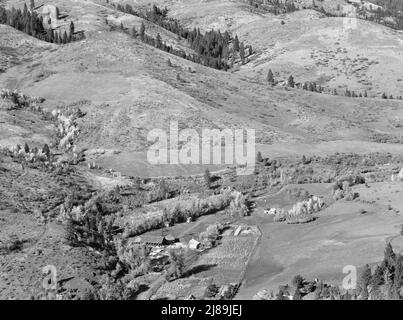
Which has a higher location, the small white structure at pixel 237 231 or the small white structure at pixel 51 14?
the small white structure at pixel 237 231

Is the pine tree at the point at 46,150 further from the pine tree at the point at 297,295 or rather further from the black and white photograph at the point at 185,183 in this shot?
the pine tree at the point at 297,295

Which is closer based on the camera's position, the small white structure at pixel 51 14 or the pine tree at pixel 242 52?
the pine tree at pixel 242 52

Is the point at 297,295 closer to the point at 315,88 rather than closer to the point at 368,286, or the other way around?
the point at 368,286

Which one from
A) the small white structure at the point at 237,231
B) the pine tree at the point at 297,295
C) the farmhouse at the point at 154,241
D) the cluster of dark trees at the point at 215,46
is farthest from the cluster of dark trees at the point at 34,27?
the pine tree at the point at 297,295

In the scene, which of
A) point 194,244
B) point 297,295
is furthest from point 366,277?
point 194,244

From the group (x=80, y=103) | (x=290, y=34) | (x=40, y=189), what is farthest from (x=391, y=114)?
(x=290, y=34)
